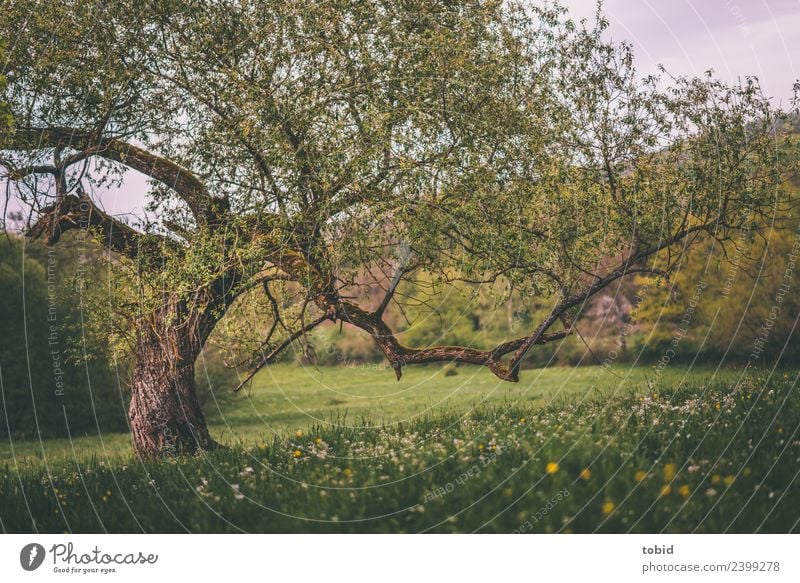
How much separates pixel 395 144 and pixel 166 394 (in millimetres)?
5576

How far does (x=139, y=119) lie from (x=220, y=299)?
2959mm

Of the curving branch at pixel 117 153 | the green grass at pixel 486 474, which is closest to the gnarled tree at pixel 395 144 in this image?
the curving branch at pixel 117 153

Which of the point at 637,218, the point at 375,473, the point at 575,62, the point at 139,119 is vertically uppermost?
the point at 139,119

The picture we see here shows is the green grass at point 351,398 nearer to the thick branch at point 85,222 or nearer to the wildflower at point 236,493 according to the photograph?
the wildflower at point 236,493

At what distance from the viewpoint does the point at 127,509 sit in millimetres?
9570

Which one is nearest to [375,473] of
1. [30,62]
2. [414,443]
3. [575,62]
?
[414,443]

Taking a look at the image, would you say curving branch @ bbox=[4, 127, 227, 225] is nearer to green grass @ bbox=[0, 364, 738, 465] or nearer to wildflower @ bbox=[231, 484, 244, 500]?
green grass @ bbox=[0, 364, 738, 465]

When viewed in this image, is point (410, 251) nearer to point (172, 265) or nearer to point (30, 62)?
point (172, 265)

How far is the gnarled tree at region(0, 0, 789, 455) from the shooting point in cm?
992

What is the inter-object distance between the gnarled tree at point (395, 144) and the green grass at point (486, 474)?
4.53 feet

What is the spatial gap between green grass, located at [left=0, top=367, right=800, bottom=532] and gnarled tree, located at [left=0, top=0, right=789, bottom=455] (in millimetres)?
1382

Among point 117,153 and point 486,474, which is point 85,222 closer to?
point 117,153

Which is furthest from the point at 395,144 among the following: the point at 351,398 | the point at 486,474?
the point at 351,398

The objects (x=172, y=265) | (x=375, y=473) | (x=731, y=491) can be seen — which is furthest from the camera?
(x=172, y=265)
